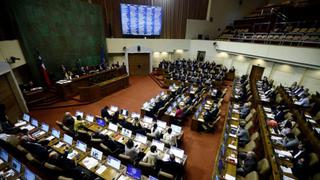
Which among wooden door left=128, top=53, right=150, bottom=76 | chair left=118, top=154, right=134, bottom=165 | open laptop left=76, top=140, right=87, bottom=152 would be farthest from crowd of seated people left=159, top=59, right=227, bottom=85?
open laptop left=76, top=140, right=87, bottom=152

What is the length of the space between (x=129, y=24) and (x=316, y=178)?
1621 centimetres

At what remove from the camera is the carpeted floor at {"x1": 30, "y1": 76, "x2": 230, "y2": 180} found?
556cm

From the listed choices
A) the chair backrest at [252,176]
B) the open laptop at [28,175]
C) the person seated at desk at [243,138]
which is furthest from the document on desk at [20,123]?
the person seated at desk at [243,138]

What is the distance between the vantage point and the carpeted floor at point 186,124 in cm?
556

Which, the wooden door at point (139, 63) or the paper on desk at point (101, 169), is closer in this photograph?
the paper on desk at point (101, 169)

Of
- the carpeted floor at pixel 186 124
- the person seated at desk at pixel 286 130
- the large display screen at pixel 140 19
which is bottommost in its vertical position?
the carpeted floor at pixel 186 124

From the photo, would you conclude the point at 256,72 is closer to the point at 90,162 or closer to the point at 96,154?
the point at 96,154

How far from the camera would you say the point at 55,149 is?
5078 mm

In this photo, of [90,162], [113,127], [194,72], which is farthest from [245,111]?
[194,72]

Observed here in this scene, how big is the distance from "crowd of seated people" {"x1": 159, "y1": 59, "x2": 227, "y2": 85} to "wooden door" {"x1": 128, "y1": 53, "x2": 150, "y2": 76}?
71.0 inches

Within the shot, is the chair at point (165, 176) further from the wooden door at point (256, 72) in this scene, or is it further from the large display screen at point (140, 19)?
the large display screen at point (140, 19)

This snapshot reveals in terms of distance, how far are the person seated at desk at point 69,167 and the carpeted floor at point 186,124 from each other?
3.11m

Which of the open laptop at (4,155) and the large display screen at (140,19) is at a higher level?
the large display screen at (140,19)

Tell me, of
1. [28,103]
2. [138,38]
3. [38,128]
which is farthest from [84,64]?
[38,128]
